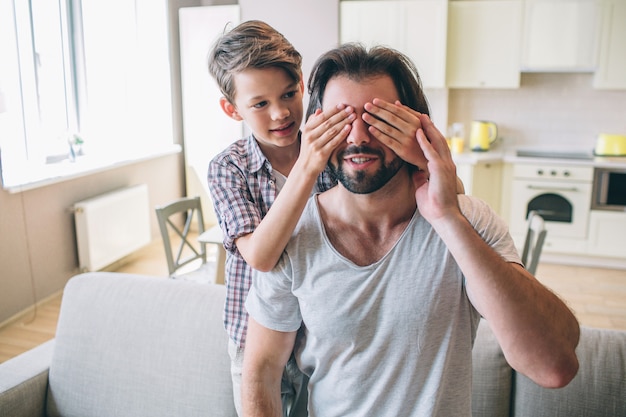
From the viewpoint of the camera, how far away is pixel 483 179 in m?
4.70

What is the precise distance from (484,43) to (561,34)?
608mm

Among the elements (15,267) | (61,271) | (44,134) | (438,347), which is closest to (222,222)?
(438,347)

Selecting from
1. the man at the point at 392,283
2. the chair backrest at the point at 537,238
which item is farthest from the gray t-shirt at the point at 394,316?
the chair backrest at the point at 537,238

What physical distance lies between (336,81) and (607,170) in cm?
399

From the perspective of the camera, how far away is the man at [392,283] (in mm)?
970

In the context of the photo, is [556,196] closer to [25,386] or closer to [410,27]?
[410,27]

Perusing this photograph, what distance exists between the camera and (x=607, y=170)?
14.3 feet

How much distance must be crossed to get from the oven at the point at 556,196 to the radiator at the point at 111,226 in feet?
10.6

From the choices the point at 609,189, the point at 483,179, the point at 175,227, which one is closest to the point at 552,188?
the point at 609,189

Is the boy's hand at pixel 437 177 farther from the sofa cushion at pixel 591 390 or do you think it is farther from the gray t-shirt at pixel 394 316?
the sofa cushion at pixel 591 390

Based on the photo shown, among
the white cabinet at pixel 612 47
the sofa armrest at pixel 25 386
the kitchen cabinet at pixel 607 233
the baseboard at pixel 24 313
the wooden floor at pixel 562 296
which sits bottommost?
the wooden floor at pixel 562 296

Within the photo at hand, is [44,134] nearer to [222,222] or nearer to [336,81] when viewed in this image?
[222,222]

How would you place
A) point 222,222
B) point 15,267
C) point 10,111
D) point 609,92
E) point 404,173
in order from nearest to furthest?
point 404,173 → point 222,222 → point 15,267 → point 10,111 → point 609,92

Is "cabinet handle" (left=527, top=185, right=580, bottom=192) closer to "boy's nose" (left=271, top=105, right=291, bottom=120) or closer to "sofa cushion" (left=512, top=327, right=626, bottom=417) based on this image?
"sofa cushion" (left=512, top=327, right=626, bottom=417)
